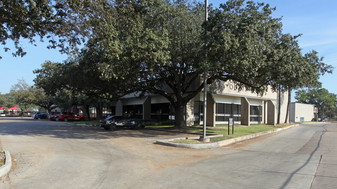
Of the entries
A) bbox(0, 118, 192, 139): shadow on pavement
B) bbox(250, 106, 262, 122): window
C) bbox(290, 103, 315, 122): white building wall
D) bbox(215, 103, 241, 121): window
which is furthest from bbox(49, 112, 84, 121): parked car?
bbox(290, 103, 315, 122): white building wall

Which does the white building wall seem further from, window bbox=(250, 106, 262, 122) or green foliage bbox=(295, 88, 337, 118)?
green foliage bbox=(295, 88, 337, 118)

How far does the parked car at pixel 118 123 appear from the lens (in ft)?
68.2

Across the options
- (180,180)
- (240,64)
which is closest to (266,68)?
(240,64)

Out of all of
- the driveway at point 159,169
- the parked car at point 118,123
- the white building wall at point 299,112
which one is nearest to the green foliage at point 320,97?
the white building wall at point 299,112

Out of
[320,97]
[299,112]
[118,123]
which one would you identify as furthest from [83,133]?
[320,97]

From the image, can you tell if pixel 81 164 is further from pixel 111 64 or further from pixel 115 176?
pixel 111 64

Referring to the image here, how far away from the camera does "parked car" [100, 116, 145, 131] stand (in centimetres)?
2080

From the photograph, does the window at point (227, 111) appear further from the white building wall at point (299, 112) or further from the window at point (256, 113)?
the white building wall at point (299, 112)

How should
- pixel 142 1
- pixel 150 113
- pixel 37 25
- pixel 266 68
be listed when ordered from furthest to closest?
1. pixel 150 113
2. pixel 266 68
3. pixel 142 1
4. pixel 37 25

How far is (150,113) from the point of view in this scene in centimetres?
3122

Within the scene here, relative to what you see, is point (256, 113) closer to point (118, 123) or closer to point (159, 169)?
point (118, 123)

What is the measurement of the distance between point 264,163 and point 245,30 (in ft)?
24.6

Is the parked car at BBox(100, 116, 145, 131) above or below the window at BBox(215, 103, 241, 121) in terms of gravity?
below

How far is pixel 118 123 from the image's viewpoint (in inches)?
845
